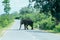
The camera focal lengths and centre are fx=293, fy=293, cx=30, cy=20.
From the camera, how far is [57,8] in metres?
48.5

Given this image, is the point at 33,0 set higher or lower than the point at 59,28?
higher

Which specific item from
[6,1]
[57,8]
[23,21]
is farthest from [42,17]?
[6,1]

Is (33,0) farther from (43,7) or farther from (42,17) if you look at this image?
(42,17)

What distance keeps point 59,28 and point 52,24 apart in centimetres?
858

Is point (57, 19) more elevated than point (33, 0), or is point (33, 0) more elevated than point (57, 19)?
point (33, 0)

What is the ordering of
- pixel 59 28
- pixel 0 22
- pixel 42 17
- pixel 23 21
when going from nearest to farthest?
pixel 59 28 < pixel 23 21 < pixel 0 22 < pixel 42 17

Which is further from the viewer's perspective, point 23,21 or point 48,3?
point 23,21

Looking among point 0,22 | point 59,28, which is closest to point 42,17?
point 0,22

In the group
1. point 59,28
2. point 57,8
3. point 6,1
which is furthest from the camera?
point 6,1

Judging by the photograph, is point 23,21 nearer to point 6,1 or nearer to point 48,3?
point 48,3

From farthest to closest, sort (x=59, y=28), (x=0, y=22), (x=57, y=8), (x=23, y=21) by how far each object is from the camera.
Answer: (x=0, y=22)
(x=23, y=21)
(x=57, y=8)
(x=59, y=28)

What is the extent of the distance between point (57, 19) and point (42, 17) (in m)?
22.9

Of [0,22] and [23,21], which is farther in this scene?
[0,22]

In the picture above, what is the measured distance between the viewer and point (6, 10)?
115 metres
